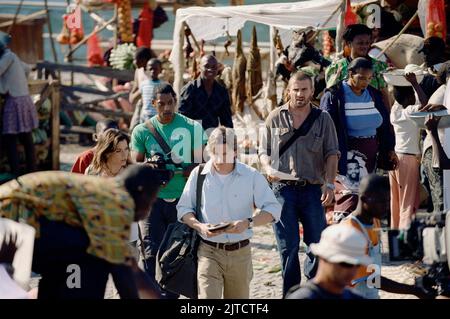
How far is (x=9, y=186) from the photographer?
199 inches

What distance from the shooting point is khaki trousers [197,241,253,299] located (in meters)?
6.44

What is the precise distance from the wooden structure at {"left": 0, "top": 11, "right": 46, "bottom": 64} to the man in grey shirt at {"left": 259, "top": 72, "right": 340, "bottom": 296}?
532 inches

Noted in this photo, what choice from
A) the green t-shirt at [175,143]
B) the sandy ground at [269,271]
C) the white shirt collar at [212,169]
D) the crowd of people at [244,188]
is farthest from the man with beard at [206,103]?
the white shirt collar at [212,169]

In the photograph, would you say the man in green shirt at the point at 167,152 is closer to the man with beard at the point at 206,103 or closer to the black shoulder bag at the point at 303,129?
the black shoulder bag at the point at 303,129

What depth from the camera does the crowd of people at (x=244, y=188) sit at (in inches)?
190

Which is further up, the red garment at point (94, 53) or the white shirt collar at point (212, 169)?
the red garment at point (94, 53)

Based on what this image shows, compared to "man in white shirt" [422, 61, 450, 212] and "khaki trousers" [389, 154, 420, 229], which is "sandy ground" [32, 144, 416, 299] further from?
"man in white shirt" [422, 61, 450, 212]

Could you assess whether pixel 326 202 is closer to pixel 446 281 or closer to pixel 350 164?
pixel 350 164

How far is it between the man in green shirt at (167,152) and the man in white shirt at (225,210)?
46.9 inches

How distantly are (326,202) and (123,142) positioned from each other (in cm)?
182

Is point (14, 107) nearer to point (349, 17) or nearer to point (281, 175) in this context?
point (349, 17)

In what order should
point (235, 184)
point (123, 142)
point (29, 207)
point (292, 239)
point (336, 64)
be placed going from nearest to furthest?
point (29, 207), point (235, 184), point (123, 142), point (292, 239), point (336, 64)

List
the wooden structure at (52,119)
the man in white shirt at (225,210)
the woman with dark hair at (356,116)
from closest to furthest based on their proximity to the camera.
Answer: the man in white shirt at (225,210)
the woman with dark hair at (356,116)
the wooden structure at (52,119)

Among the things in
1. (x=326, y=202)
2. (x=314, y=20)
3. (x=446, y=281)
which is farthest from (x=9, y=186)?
(x=314, y=20)
